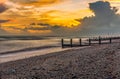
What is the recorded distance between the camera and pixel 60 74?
18031 millimetres

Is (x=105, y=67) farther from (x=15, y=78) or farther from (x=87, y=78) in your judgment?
(x=15, y=78)

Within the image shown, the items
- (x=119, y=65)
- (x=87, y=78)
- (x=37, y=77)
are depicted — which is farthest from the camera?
(x=119, y=65)

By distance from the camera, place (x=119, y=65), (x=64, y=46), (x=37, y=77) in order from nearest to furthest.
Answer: (x=37, y=77) < (x=119, y=65) < (x=64, y=46)

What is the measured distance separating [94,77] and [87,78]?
41 cm

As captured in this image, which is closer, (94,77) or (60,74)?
(94,77)

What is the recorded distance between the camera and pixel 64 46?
211 ft

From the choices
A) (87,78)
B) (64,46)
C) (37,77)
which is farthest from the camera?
(64,46)

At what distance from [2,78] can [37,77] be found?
3402mm

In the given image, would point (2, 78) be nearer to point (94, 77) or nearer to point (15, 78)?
point (15, 78)

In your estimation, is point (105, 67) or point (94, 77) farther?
point (105, 67)

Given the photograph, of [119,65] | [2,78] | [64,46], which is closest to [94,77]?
[119,65]

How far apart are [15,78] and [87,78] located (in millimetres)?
5158

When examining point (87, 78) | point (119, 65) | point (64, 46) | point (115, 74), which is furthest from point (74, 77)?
point (64, 46)

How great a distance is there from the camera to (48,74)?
18.7 meters
